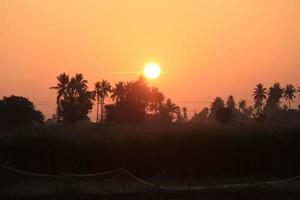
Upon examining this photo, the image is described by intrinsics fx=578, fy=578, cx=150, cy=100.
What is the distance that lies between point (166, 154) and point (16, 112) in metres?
56.6

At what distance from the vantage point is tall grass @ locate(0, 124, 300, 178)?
103 ft

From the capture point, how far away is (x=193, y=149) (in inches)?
1307

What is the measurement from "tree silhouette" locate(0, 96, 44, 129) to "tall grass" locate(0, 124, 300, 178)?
50197mm

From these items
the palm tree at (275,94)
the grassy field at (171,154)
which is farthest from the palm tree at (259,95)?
the grassy field at (171,154)

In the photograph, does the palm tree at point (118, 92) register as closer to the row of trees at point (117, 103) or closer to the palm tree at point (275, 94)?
the row of trees at point (117, 103)

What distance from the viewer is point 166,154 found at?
32.6 metres

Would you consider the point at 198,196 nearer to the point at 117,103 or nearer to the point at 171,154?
the point at 171,154

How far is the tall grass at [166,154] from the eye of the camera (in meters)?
31.3

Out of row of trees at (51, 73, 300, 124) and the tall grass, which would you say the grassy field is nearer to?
the tall grass

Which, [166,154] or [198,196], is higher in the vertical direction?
[166,154]

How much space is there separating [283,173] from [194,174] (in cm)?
503

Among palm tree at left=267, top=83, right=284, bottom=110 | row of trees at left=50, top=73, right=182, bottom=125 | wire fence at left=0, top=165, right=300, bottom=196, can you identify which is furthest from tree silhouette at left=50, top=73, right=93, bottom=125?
wire fence at left=0, top=165, right=300, bottom=196

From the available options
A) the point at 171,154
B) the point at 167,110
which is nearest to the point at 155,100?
the point at 167,110

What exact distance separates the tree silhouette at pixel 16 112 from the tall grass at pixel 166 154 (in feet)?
165
